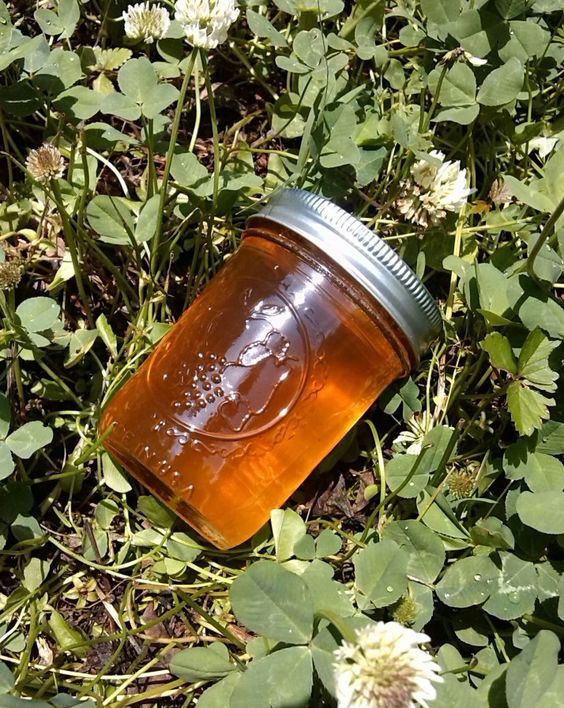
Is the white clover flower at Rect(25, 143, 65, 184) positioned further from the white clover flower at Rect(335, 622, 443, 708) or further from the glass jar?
the white clover flower at Rect(335, 622, 443, 708)

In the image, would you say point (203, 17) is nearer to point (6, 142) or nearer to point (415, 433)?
point (6, 142)

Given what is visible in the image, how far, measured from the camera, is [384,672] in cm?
88

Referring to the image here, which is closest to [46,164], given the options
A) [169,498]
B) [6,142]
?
[6,142]

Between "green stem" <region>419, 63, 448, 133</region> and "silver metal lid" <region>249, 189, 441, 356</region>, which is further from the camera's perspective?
"green stem" <region>419, 63, 448, 133</region>

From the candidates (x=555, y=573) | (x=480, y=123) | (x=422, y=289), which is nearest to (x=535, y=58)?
(x=480, y=123)

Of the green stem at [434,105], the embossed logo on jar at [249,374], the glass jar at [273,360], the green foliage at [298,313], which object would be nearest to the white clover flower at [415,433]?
the green foliage at [298,313]

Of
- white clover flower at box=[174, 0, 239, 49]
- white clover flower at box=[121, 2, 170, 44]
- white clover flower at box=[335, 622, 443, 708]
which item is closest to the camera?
white clover flower at box=[335, 622, 443, 708]

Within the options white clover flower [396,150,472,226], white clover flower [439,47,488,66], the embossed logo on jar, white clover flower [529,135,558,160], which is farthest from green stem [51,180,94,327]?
white clover flower [529,135,558,160]

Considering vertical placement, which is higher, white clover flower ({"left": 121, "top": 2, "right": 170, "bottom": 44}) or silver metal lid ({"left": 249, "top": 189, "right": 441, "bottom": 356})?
white clover flower ({"left": 121, "top": 2, "right": 170, "bottom": 44})

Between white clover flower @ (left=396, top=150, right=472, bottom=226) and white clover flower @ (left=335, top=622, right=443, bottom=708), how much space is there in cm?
70

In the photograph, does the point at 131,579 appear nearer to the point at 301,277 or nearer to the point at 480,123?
the point at 301,277

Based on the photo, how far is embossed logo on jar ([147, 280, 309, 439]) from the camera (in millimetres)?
1254

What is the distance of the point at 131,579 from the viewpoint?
4.52 ft

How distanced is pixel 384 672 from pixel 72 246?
824 millimetres
